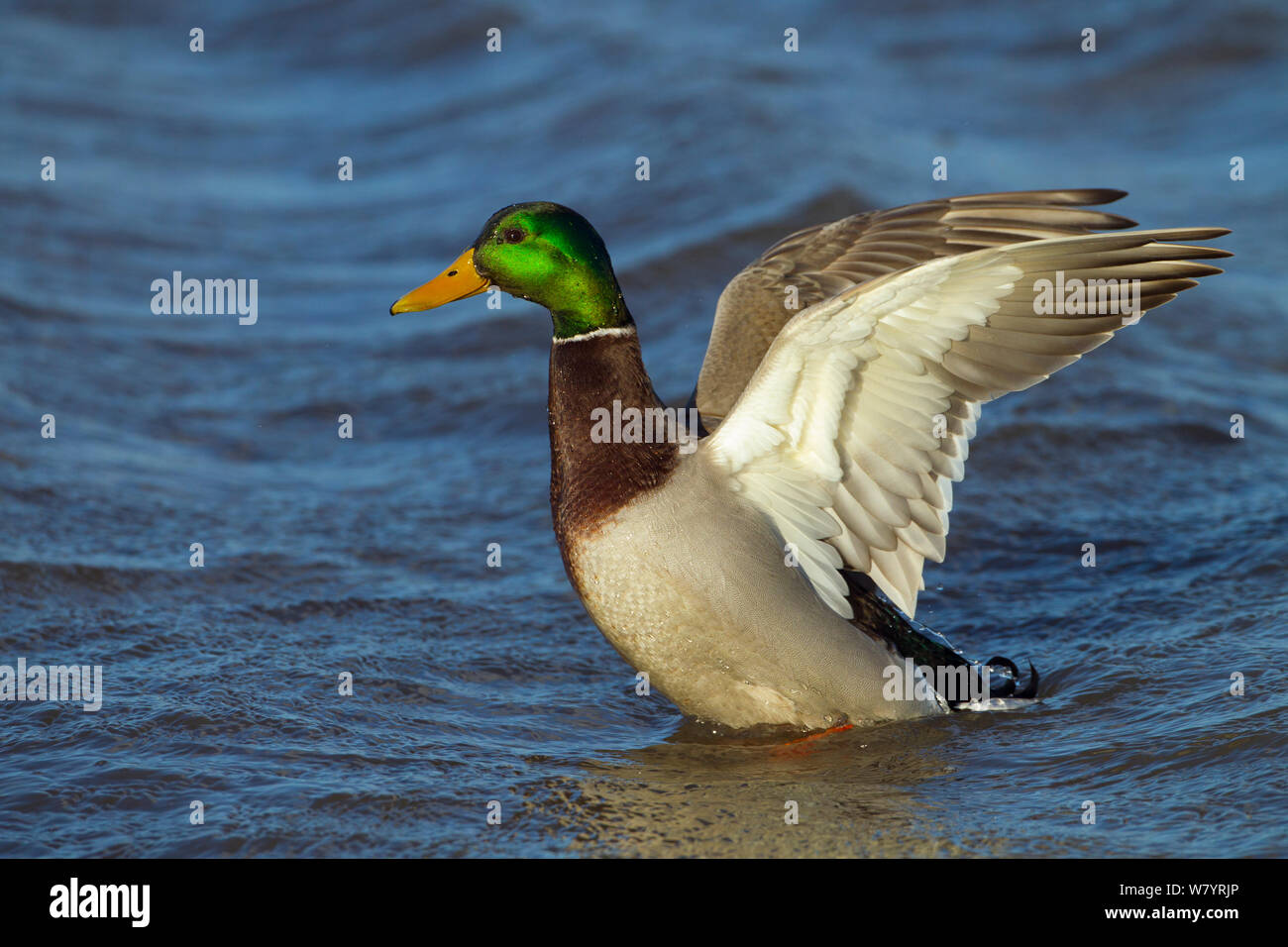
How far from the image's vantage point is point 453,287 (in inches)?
202

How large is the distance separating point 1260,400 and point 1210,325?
0.98 m

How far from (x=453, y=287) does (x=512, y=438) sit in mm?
2868

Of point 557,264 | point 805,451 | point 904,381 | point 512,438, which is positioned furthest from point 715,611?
point 512,438

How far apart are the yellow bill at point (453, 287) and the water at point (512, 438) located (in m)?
1.37

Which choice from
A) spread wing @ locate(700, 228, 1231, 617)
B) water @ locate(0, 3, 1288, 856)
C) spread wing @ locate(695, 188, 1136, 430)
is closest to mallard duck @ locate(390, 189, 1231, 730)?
spread wing @ locate(700, 228, 1231, 617)

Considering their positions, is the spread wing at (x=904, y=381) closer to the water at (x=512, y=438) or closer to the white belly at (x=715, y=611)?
the white belly at (x=715, y=611)

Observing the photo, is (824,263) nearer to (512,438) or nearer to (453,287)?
(453,287)

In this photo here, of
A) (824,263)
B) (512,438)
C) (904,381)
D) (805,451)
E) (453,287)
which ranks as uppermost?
(824,263)

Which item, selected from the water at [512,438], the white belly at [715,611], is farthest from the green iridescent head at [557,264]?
the water at [512,438]

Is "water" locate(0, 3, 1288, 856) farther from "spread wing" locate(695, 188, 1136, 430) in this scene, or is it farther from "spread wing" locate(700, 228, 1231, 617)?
"spread wing" locate(695, 188, 1136, 430)

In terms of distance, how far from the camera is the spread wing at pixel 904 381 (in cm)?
429
